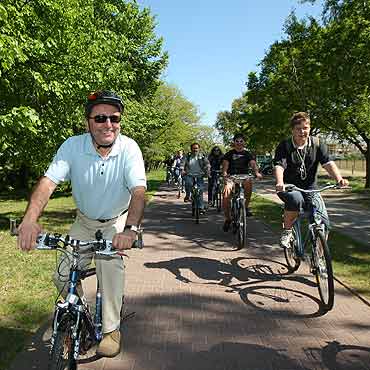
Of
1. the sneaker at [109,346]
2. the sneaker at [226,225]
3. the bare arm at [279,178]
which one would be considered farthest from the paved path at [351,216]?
the sneaker at [109,346]

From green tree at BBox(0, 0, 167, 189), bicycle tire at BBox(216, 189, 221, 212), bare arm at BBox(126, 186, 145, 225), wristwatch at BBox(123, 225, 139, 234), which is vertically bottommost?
bicycle tire at BBox(216, 189, 221, 212)

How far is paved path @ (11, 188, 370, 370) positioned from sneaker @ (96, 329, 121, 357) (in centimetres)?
10

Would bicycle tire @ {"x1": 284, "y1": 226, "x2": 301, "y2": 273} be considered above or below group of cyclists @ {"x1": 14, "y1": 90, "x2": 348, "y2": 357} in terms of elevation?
below

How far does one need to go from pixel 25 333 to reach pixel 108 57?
28.0ft

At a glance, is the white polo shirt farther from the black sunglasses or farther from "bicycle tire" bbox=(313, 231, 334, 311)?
"bicycle tire" bbox=(313, 231, 334, 311)

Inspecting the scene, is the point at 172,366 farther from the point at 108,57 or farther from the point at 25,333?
the point at 108,57

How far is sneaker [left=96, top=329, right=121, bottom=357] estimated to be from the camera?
11.4ft

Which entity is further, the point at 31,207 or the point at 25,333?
the point at 25,333

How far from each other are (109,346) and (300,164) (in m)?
3.32

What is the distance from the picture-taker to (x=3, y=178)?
27.9 metres

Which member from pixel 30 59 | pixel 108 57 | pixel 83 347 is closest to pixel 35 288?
pixel 83 347

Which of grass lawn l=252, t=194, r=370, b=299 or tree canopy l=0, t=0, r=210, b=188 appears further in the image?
tree canopy l=0, t=0, r=210, b=188

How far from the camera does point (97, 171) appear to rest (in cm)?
329

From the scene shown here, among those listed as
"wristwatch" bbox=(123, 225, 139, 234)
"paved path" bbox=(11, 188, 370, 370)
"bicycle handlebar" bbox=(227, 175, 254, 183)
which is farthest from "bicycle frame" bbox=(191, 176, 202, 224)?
"wristwatch" bbox=(123, 225, 139, 234)
